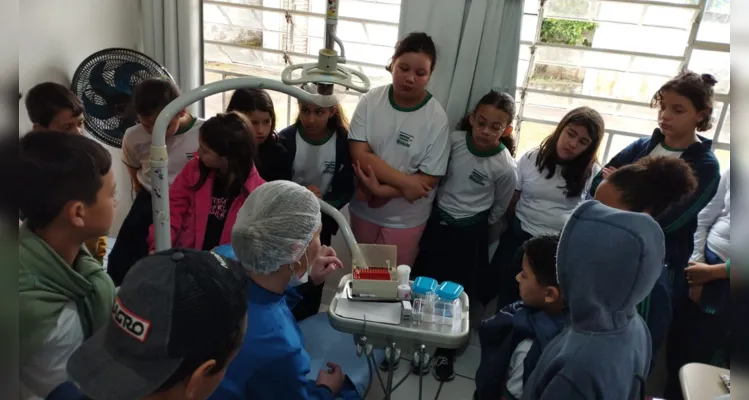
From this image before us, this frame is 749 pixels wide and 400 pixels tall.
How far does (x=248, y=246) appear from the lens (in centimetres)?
124

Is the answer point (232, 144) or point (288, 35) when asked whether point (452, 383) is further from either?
point (288, 35)

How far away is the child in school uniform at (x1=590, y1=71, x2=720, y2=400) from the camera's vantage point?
1.82 m

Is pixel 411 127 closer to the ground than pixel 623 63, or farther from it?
closer to the ground

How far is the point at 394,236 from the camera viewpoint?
227cm

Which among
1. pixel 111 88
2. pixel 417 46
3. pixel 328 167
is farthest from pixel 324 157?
pixel 111 88

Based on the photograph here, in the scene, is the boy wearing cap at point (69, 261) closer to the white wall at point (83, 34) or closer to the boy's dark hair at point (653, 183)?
the white wall at point (83, 34)

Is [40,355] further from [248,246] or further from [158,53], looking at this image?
[158,53]

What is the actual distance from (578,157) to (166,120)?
1.62 meters

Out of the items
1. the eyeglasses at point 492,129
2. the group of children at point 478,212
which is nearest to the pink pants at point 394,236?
the group of children at point 478,212

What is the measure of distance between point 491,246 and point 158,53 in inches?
79.1

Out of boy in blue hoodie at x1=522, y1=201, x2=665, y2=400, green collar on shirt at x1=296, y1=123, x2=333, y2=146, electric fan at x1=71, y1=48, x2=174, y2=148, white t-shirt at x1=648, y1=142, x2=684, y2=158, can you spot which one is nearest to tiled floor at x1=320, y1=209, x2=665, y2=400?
green collar on shirt at x1=296, y1=123, x2=333, y2=146

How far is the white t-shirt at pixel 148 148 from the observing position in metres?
2.04

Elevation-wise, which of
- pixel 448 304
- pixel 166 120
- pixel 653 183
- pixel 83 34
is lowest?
pixel 448 304

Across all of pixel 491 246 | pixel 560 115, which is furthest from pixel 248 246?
pixel 560 115
